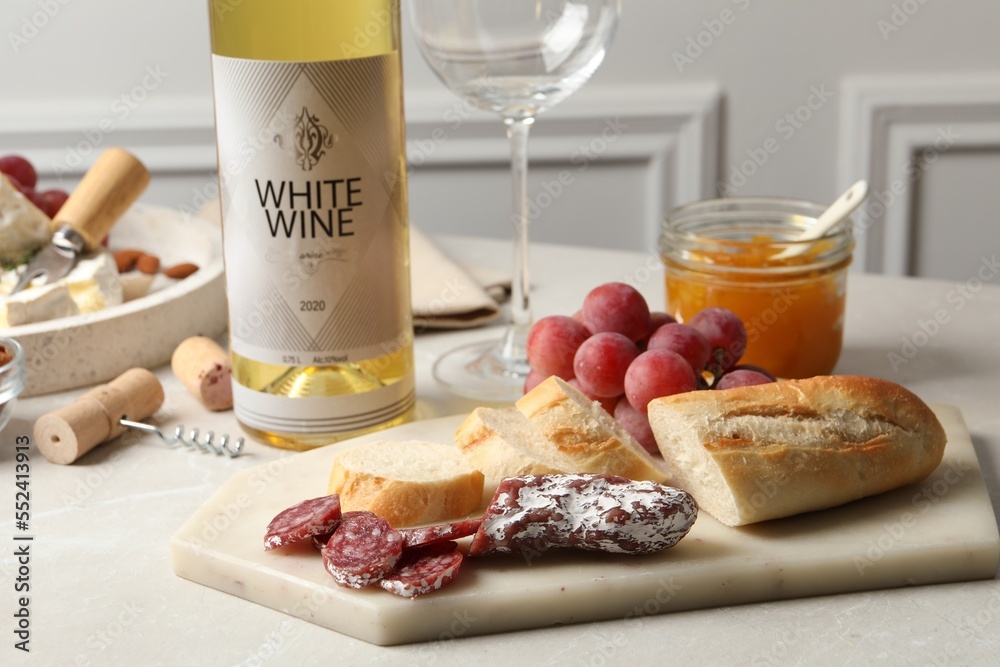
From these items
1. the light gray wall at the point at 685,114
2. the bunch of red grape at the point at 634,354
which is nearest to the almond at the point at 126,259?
the bunch of red grape at the point at 634,354

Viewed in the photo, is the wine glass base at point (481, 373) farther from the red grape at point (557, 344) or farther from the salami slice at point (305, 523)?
the salami slice at point (305, 523)

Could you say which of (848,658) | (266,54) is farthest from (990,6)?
(848,658)

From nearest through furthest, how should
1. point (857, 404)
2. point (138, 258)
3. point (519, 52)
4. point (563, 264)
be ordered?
1. point (857, 404)
2. point (519, 52)
3. point (138, 258)
4. point (563, 264)

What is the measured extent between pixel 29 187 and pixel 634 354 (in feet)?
2.85

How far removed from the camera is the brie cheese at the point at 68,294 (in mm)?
1038

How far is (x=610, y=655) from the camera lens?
636 mm

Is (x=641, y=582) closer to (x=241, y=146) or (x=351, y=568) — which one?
(x=351, y=568)

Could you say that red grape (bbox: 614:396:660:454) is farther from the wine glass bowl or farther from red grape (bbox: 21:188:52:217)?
red grape (bbox: 21:188:52:217)

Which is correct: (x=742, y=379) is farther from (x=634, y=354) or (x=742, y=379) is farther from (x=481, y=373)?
(x=481, y=373)

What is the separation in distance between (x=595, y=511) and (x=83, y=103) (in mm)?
1888

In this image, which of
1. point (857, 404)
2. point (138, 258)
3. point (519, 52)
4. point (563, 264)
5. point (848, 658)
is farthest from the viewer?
point (563, 264)

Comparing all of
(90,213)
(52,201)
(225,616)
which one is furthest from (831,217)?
(52,201)

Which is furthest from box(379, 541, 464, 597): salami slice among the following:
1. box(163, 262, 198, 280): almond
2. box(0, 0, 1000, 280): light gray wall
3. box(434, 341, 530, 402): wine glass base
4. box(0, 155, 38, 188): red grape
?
box(0, 0, 1000, 280): light gray wall

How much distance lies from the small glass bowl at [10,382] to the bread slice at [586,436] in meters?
0.39
